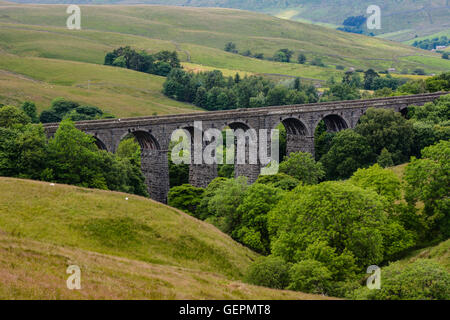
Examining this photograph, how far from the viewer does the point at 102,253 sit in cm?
4012

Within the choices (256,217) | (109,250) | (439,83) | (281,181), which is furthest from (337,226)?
(439,83)

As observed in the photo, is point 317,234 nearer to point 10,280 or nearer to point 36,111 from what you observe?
point 10,280

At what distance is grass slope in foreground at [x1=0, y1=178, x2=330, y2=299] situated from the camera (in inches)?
1112

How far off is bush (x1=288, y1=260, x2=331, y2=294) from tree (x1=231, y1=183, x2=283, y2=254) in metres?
15.5

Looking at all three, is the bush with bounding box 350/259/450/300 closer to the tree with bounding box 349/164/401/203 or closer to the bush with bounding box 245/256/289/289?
the bush with bounding box 245/256/289/289

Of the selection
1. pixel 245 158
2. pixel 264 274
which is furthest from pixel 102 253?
pixel 245 158

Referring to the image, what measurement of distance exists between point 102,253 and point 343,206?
20.7 meters

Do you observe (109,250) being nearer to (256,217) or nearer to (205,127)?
(256,217)

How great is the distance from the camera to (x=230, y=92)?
17200 cm

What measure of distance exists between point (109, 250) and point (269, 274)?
12.6 meters


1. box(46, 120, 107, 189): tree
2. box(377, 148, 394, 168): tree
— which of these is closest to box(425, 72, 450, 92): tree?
box(377, 148, 394, 168): tree

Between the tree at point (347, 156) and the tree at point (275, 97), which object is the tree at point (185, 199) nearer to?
the tree at point (347, 156)

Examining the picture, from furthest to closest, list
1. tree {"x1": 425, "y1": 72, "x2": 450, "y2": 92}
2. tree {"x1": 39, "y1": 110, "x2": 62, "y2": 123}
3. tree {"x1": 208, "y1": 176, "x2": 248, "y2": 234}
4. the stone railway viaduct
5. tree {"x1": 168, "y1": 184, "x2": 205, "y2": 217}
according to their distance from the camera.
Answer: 1. tree {"x1": 425, "y1": 72, "x2": 450, "y2": 92}
2. tree {"x1": 39, "y1": 110, "x2": 62, "y2": 123}
3. tree {"x1": 168, "y1": 184, "x2": 205, "y2": 217}
4. the stone railway viaduct
5. tree {"x1": 208, "y1": 176, "x2": 248, "y2": 234}

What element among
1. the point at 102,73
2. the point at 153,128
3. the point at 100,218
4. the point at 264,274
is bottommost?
the point at 264,274
